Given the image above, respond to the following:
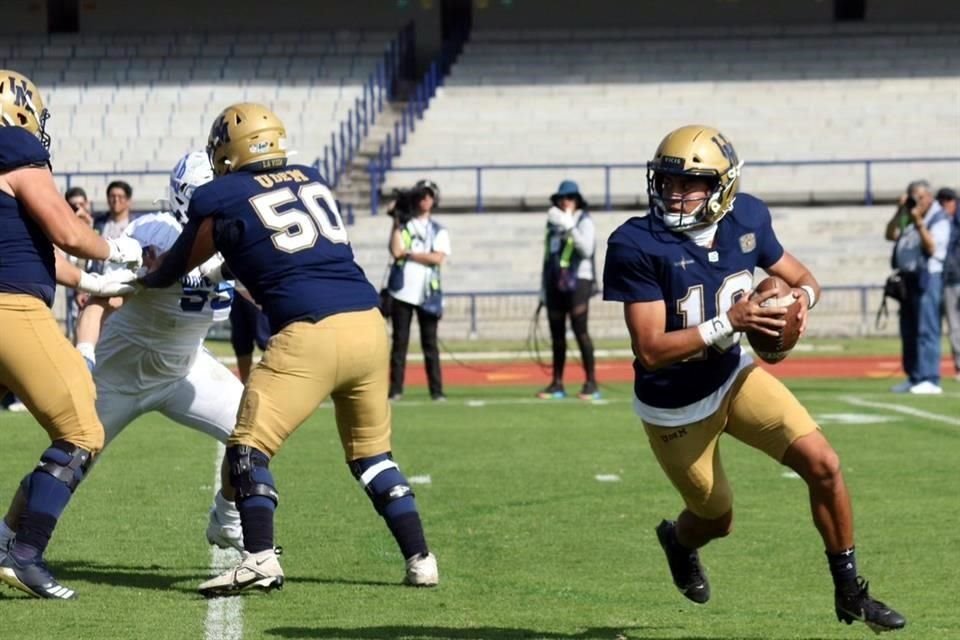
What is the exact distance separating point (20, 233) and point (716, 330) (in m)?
2.63

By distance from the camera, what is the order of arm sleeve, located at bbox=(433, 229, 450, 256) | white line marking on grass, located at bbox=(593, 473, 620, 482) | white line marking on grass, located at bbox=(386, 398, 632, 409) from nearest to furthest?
1. white line marking on grass, located at bbox=(593, 473, 620, 482)
2. white line marking on grass, located at bbox=(386, 398, 632, 409)
3. arm sleeve, located at bbox=(433, 229, 450, 256)

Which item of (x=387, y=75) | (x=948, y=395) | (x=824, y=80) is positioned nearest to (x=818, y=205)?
(x=824, y=80)

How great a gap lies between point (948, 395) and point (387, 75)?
60.2 feet

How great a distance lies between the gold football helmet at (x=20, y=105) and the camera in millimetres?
6660

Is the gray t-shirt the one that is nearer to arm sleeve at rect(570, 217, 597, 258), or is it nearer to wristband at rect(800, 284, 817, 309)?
arm sleeve at rect(570, 217, 597, 258)

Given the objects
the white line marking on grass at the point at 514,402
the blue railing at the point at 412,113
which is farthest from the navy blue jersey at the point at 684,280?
the blue railing at the point at 412,113

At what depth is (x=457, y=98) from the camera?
101ft

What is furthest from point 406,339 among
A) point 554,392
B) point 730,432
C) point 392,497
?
point 730,432

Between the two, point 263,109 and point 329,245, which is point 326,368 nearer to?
point 329,245

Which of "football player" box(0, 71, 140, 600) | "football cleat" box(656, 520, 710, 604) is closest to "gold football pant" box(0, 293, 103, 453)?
"football player" box(0, 71, 140, 600)

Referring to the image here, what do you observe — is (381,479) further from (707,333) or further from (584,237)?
(584,237)

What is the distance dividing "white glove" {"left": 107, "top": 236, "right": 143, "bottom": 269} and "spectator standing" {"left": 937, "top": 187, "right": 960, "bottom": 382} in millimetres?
10527

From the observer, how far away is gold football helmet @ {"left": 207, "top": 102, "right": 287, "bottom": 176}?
6.74m

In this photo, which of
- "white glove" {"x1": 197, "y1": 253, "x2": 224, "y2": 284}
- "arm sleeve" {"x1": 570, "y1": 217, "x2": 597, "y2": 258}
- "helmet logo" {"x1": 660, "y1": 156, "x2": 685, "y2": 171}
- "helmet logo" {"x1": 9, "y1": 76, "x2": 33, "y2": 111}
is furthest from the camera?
"arm sleeve" {"x1": 570, "y1": 217, "x2": 597, "y2": 258}
